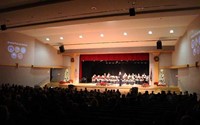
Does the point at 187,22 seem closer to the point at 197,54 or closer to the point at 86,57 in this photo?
the point at 197,54

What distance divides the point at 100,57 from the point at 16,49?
835 cm

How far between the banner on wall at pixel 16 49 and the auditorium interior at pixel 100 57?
0.09 meters

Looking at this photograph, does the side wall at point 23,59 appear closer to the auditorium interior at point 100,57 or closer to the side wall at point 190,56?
the auditorium interior at point 100,57

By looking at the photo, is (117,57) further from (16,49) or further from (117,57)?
(16,49)

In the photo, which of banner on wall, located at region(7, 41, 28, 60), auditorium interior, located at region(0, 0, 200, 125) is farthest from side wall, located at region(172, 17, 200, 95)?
banner on wall, located at region(7, 41, 28, 60)

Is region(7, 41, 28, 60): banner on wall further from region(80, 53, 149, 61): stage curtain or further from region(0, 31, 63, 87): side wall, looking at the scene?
region(80, 53, 149, 61): stage curtain

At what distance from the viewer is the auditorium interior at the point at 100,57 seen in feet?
18.6

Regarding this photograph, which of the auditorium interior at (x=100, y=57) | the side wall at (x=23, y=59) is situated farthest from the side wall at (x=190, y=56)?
the side wall at (x=23, y=59)

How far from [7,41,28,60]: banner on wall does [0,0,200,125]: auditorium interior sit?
0.29ft

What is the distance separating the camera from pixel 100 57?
21.6 metres

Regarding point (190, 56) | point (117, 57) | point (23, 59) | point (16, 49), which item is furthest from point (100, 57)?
point (190, 56)

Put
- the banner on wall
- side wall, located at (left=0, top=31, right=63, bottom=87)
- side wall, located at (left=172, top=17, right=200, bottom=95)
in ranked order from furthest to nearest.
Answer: the banner on wall, side wall, located at (left=0, top=31, right=63, bottom=87), side wall, located at (left=172, top=17, right=200, bottom=95)

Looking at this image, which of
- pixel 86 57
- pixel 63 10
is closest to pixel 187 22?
pixel 63 10

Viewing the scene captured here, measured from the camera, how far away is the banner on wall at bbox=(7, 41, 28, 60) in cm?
1719
